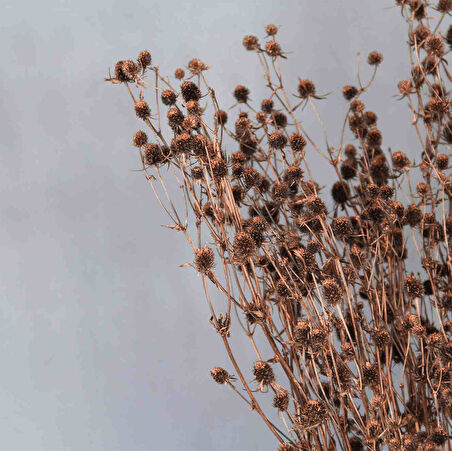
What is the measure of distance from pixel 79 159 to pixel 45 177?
0.11 meters

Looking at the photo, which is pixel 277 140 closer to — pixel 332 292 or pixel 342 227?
pixel 342 227

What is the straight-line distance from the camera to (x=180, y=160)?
945 mm

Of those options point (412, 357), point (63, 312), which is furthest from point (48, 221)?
point (412, 357)

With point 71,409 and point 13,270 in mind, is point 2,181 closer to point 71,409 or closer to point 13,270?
point 13,270

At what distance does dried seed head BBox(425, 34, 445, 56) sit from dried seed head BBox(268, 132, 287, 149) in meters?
0.32

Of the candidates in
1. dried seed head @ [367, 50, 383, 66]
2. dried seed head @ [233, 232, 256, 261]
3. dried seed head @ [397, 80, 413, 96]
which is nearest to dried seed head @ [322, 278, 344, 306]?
dried seed head @ [233, 232, 256, 261]

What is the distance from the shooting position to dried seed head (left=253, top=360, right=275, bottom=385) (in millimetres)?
863

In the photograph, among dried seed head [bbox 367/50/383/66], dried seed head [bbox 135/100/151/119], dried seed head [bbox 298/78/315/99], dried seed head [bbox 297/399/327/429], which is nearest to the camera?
dried seed head [bbox 297/399/327/429]

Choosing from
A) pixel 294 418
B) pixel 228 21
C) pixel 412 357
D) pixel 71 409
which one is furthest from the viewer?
pixel 228 21

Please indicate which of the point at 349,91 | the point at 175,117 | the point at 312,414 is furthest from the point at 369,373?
the point at 349,91

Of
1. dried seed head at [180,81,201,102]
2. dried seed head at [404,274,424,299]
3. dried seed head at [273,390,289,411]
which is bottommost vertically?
dried seed head at [273,390,289,411]

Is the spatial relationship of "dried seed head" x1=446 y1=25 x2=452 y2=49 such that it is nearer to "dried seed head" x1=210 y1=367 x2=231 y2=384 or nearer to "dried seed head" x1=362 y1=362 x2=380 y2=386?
"dried seed head" x1=362 y1=362 x2=380 y2=386

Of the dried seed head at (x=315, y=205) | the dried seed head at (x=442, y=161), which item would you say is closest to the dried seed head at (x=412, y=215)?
the dried seed head at (x=442, y=161)

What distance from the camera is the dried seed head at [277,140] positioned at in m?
1.04
